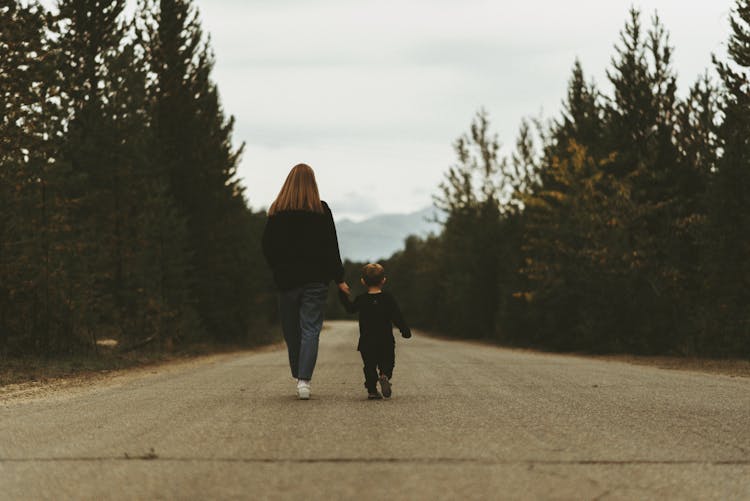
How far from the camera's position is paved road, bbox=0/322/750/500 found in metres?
4.06

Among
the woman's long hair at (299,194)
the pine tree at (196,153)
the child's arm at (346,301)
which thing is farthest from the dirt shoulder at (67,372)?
the pine tree at (196,153)

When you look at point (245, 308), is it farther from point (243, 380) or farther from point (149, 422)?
point (149, 422)

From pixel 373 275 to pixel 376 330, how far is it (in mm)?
601

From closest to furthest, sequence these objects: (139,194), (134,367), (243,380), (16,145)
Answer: (243,380) < (16,145) < (134,367) < (139,194)

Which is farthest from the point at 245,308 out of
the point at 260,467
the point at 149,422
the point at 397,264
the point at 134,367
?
the point at 397,264

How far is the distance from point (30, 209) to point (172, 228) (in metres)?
7.64

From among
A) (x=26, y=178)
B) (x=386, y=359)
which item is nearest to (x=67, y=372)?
(x=26, y=178)

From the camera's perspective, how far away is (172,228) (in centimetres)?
2234

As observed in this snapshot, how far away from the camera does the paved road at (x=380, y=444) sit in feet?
13.3

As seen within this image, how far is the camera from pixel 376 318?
27.2ft

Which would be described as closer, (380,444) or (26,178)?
(380,444)

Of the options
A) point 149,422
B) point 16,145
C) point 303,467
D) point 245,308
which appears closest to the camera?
point 303,467

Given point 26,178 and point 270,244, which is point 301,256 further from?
point 26,178

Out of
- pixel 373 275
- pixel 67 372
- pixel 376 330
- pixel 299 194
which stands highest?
pixel 299 194
